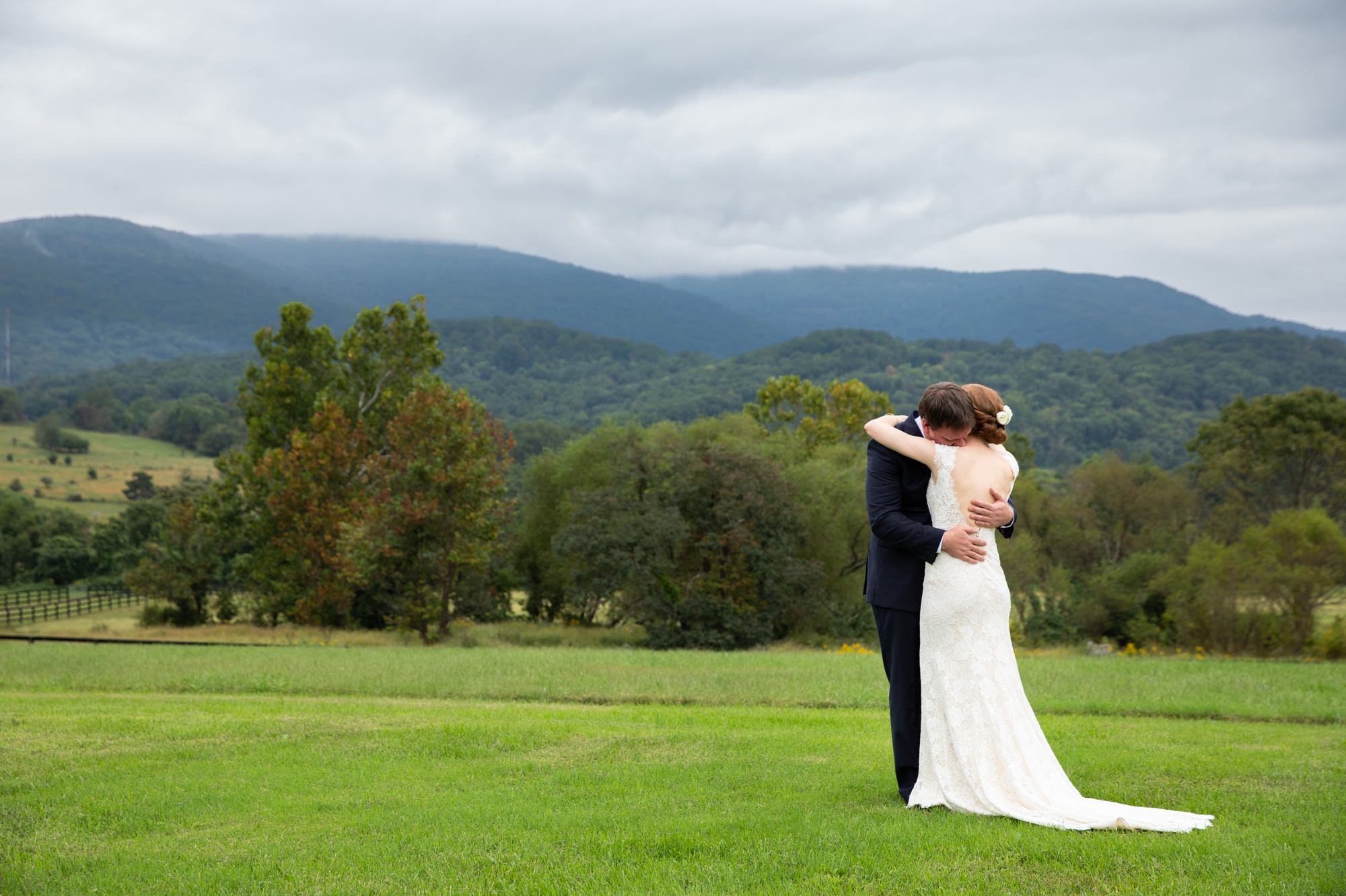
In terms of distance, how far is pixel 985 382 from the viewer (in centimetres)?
13525

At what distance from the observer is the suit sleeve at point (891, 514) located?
6.95 meters

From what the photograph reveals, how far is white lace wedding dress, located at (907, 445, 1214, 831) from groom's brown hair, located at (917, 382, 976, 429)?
0.21 meters

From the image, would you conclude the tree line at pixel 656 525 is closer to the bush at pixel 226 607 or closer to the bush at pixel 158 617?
the bush at pixel 226 607

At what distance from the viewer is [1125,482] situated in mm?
51500

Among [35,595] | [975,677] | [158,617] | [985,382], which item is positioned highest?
[985,382]

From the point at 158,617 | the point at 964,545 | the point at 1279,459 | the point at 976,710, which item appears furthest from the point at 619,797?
the point at 1279,459

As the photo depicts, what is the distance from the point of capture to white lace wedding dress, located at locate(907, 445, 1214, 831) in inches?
259

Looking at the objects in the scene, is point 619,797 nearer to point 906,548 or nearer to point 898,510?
point 906,548

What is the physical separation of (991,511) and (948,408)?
0.77 meters

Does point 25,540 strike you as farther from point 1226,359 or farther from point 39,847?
point 1226,359

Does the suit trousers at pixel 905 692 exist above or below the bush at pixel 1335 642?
above

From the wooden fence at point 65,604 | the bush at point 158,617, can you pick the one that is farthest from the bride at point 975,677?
the wooden fence at point 65,604

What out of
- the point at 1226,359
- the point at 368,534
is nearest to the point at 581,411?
the point at 1226,359

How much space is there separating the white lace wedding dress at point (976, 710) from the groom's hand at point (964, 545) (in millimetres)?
78
